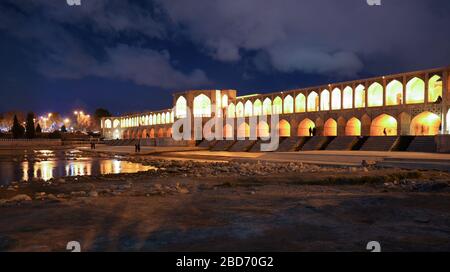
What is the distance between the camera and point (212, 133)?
37250 millimetres

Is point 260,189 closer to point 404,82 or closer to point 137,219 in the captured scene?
point 137,219

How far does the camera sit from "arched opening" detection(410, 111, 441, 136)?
22406 millimetres

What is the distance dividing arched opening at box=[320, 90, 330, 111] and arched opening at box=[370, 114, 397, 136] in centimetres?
423

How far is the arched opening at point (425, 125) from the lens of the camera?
22406mm

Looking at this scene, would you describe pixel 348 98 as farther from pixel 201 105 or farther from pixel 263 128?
pixel 201 105

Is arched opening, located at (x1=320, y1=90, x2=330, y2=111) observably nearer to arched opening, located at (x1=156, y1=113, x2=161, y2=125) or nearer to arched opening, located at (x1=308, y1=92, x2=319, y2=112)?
arched opening, located at (x1=308, y1=92, x2=319, y2=112)

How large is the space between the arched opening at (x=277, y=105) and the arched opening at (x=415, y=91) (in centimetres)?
1173

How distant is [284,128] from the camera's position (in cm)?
3234

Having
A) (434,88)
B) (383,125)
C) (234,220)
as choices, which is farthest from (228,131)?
(234,220)

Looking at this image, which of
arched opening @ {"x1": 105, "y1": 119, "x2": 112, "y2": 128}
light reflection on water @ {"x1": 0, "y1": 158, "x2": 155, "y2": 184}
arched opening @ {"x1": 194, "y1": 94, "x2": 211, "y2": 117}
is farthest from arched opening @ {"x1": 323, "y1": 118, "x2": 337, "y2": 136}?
arched opening @ {"x1": 105, "y1": 119, "x2": 112, "y2": 128}

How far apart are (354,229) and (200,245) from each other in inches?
65.8

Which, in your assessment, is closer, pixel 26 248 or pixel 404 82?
pixel 26 248

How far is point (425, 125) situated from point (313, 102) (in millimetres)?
8959
